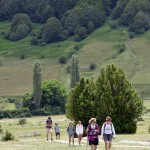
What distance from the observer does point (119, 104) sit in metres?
67.8

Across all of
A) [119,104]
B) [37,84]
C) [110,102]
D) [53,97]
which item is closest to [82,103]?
[110,102]

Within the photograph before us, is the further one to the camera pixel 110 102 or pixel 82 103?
pixel 82 103

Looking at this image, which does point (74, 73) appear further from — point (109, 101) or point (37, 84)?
point (109, 101)

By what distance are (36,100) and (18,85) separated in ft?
151

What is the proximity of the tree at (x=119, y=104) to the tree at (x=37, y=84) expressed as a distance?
249ft

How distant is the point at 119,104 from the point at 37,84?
258 ft

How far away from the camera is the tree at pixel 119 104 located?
67.4m

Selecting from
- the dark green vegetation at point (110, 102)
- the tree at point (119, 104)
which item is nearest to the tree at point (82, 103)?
the dark green vegetation at point (110, 102)

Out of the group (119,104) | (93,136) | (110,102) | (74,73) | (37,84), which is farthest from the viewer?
(74,73)

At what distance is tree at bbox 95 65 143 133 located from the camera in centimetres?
6744

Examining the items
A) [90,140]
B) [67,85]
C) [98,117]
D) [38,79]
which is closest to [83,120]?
[98,117]

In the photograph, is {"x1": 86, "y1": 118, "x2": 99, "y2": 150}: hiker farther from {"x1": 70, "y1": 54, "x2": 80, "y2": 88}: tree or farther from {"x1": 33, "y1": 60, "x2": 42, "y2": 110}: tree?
{"x1": 70, "y1": 54, "x2": 80, "y2": 88}: tree

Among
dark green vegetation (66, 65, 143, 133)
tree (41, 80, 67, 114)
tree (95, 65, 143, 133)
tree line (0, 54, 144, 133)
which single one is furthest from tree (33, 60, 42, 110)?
tree (95, 65, 143, 133)

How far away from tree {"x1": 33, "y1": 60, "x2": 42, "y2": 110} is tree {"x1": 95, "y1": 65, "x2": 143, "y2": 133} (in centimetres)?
7594
